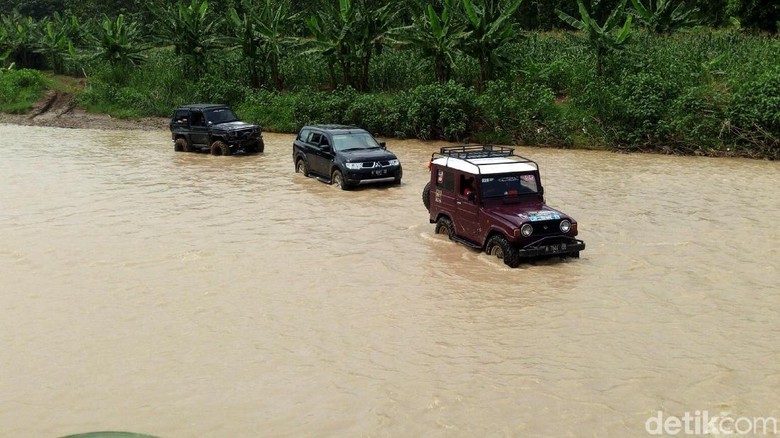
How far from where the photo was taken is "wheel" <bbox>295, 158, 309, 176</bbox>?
22.3 meters

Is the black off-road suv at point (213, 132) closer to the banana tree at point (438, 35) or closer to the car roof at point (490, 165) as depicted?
the banana tree at point (438, 35)

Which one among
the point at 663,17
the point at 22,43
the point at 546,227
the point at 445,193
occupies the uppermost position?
the point at 663,17

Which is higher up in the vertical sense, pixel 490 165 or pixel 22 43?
pixel 22 43

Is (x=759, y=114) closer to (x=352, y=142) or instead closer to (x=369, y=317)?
(x=352, y=142)

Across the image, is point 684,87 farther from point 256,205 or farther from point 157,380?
point 157,380

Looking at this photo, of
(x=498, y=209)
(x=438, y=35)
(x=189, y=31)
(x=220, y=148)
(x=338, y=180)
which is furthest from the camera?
(x=189, y=31)

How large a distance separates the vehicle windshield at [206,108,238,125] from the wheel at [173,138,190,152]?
4.74 ft

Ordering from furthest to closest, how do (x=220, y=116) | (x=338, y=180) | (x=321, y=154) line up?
(x=220, y=116), (x=321, y=154), (x=338, y=180)

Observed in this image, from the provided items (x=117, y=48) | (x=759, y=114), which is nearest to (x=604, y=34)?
(x=759, y=114)

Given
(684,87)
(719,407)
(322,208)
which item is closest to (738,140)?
(684,87)

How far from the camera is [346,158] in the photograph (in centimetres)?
2002

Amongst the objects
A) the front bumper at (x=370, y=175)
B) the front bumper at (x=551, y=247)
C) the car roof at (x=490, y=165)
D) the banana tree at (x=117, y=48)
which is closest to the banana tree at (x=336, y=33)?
the banana tree at (x=117, y=48)

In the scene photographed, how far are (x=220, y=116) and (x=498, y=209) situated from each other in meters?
16.0

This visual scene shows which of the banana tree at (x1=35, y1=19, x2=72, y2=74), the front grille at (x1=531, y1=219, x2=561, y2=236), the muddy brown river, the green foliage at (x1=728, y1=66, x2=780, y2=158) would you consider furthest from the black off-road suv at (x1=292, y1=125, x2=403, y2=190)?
the banana tree at (x1=35, y1=19, x2=72, y2=74)
